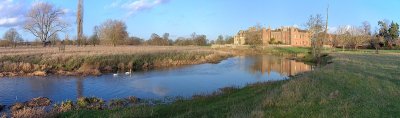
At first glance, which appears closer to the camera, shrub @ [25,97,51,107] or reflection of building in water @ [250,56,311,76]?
shrub @ [25,97,51,107]

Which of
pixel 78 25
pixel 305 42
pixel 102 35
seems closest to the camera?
pixel 78 25

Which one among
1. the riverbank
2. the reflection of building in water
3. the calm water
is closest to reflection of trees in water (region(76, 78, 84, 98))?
the calm water

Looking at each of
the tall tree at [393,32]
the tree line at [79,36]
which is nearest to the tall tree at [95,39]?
the tree line at [79,36]

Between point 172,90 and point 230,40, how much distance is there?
138 metres

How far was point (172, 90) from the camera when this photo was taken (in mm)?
21375

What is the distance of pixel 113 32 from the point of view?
84.0 metres

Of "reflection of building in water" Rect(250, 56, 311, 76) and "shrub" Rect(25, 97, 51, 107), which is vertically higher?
"reflection of building in water" Rect(250, 56, 311, 76)

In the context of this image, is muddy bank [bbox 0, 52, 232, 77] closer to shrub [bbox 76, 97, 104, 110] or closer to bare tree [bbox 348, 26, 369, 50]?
shrub [bbox 76, 97, 104, 110]

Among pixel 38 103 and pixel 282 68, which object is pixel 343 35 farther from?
pixel 38 103

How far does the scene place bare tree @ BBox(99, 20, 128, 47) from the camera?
276ft

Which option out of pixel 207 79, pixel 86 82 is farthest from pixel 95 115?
pixel 207 79

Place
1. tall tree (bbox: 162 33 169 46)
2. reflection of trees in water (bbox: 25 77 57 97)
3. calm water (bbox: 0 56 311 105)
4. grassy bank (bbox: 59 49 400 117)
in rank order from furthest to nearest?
tall tree (bbox: 162 33 169 46), reflection of trees in water (bbox: 25 77 57 97), calm water (bbox: 0 56 311 105), grassy bank (bbox: 59 49 400 117)

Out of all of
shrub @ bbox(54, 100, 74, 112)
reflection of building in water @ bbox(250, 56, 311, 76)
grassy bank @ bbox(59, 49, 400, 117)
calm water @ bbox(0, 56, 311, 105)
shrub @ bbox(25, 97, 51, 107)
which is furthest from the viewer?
reflection of building in water @ bbox(250, 56, 311, 76)

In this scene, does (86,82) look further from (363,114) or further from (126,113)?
(363,114)
